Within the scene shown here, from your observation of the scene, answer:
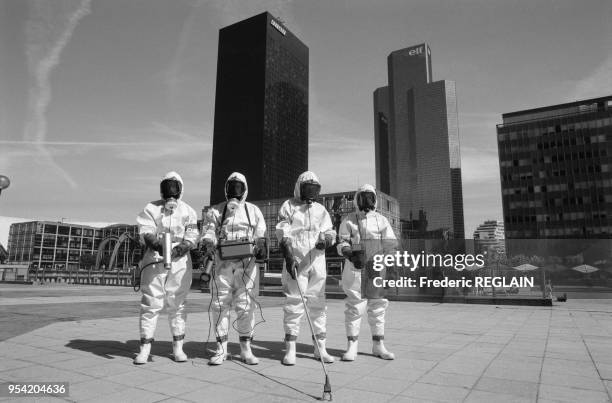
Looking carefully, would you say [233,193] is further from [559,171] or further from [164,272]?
[559,171]

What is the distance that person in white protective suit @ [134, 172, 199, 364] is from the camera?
199 inches

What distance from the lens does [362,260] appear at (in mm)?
5371

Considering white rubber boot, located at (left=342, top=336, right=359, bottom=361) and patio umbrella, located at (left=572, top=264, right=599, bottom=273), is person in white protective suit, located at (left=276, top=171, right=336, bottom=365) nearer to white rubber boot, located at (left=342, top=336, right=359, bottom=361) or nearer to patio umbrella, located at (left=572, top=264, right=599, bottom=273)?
white rubber boot, located at (left=342, top=336, right=359, bottom=361)

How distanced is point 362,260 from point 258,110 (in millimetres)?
148372

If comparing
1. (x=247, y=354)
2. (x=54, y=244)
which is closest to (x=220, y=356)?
(x=247, y=354)

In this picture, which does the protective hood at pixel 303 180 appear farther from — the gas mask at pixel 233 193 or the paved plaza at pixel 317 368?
the paved plaza at pixel 317 368

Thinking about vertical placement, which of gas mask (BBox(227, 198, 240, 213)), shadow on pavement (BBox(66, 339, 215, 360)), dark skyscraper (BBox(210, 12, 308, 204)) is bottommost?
shadow on pavement (BBox(66, 339, 215, 360))

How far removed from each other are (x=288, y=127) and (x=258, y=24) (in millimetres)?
39493

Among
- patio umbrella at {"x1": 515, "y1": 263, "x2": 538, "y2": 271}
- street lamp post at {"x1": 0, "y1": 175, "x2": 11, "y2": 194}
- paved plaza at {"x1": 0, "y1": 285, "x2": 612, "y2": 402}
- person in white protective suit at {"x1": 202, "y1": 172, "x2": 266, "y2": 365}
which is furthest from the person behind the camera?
patio umbrella at {"x1": 515, "y1": 263, "x2": 538, "y2": 271}

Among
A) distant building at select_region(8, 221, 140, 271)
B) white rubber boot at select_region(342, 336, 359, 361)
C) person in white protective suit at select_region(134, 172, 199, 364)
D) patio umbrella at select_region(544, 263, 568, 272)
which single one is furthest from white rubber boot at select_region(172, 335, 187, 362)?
distant building at select_region(8, 221, 140, 271)

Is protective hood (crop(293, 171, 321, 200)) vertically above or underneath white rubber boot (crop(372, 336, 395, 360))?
above

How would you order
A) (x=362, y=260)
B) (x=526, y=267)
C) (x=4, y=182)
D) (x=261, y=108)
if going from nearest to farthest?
(x=362, y=260) < (x=4, y=182) < (x=526, y=267) < (x=261, y=108)

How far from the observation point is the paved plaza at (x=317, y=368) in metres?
3.68

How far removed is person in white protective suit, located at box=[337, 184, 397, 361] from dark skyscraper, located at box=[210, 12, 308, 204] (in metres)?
136
